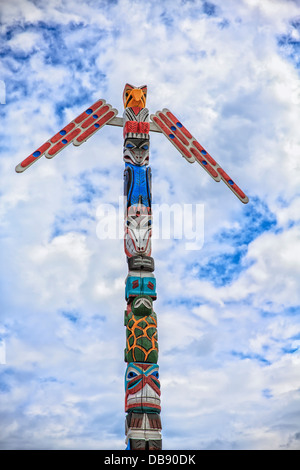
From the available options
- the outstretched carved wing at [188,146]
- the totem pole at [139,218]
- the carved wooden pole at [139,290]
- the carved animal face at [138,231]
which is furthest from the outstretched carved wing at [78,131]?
the carved animal face at [138,231]

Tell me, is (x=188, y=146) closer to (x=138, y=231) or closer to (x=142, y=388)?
(x=138, y=231)

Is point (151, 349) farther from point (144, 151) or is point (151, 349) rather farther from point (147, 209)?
point (144, 151)

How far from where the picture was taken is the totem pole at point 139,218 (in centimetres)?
1182

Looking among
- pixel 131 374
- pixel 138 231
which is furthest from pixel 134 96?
pixel 131 374

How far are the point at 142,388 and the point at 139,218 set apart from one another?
3.97 metres

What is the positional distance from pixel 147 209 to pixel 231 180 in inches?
126

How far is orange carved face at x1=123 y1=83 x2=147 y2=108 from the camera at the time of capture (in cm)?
1535

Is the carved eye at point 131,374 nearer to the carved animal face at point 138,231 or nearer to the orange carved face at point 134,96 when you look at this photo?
the carved animal face at point 138,231

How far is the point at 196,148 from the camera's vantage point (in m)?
16.0

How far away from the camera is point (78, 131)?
49.5 feet

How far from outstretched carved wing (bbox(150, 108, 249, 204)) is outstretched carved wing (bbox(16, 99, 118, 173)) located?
4.23 ft

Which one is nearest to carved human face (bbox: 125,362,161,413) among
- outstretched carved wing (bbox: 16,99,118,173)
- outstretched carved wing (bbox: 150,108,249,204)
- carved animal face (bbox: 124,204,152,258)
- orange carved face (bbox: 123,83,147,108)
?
carved animal face (bbox: 124,204,152,258)
